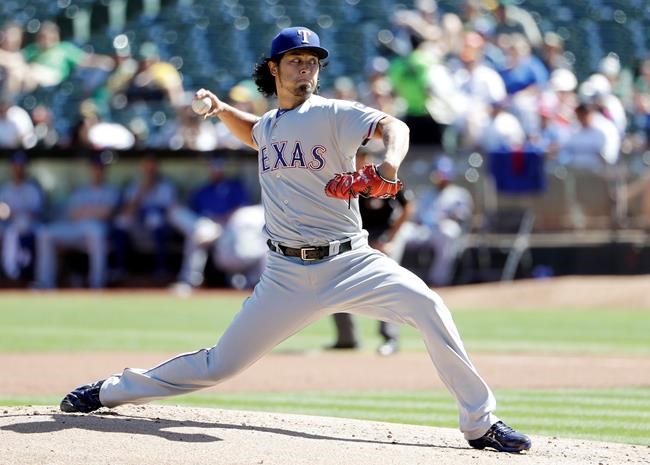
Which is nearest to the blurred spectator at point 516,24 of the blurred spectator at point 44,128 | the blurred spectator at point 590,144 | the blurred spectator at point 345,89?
the blurred spectator at point 345,89

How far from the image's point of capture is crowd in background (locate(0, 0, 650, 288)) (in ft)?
52.9

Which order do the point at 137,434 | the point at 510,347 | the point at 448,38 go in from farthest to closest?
the point at 448,38
the point at 510,347
the point at 137,434

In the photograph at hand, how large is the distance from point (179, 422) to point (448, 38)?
13172mm

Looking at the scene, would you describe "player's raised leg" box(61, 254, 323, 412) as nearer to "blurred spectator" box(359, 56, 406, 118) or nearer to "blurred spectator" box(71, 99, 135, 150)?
"blurred spectator" box(359, 56, 406, 118)

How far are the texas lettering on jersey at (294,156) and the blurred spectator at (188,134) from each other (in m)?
11.2

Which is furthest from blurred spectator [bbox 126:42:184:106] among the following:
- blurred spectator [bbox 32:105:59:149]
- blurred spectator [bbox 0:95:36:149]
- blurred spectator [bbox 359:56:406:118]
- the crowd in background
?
blurred spectator [bbox 359:56:406:118]

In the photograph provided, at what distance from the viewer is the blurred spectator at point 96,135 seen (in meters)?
17.1

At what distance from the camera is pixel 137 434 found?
5398mm

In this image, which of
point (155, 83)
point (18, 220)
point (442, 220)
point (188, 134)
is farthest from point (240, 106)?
point (18, 220)

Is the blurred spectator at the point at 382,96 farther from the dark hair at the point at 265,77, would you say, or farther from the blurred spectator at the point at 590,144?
the dark hair at the point at 265,77

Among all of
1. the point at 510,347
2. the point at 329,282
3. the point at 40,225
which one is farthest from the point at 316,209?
the point at 40,225

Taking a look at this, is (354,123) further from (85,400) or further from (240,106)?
(240,106)

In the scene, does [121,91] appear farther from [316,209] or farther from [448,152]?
[316,209]

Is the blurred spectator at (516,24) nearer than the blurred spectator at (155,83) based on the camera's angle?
No
